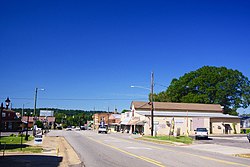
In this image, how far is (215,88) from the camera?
8675cm

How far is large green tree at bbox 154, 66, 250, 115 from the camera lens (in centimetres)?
8631

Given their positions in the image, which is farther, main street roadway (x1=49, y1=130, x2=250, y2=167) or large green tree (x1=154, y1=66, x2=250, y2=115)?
large green tree (x1=154, y1=66, x2=250, y2=115)

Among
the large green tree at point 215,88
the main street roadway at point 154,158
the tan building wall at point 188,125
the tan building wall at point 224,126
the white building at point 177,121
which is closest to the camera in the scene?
the main street roadway at point 154,158

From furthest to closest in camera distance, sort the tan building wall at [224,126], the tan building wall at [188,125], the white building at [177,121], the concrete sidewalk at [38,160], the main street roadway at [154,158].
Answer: the tan building wall at [224,126]
the white building at [177,121]
the tan building wall at [188,125]
the main street roadway at [154,158]
the concrete sidewalk at [38,160]

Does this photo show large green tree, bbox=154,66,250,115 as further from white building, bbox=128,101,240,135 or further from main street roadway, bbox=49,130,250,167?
main street roadway, bbox=49,130,250,167

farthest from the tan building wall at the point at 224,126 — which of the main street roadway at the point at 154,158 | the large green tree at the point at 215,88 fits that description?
the main street roadway at the point at 154,158

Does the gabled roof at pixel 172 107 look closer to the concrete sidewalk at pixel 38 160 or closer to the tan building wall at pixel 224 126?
the tan building wall at pixel 224 126

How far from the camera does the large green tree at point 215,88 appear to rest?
86.3 m

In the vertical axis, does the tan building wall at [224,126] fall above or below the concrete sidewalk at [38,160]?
above

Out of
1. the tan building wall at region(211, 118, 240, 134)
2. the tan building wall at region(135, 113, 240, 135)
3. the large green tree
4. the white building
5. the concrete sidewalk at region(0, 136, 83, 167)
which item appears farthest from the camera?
the large green tree

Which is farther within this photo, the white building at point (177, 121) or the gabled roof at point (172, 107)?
the gabled roof at point (172, 107)

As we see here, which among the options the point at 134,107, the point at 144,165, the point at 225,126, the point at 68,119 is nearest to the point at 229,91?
the point at 225,126

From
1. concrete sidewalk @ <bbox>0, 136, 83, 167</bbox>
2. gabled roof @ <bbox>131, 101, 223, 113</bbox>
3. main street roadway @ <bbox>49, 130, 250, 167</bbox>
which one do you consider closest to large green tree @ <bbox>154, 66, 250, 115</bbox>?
gabled roof @ <bbox>131, 101, 223, 113</bbox>

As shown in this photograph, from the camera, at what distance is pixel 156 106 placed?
72438 mm
